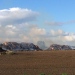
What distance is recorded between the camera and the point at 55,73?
29281 millimetres

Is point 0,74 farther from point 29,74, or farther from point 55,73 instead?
point 55,73

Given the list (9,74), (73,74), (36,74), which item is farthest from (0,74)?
(73,74)

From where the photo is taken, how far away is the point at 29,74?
28.3 meters

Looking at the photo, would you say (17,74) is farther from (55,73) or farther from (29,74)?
(55,73)

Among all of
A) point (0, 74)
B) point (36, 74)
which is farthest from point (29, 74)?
point (0, 74)

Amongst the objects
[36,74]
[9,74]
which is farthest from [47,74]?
[9,74]

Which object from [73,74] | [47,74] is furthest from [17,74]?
[73,74]

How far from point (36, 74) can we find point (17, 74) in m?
1.54

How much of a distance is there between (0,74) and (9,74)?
734 mm

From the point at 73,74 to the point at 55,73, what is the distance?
160 cm

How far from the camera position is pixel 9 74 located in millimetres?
28781

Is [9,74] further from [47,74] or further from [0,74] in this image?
[47,74]

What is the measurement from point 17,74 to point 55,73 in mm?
3185

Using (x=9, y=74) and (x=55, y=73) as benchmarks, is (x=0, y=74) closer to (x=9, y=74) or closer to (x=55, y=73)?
(x=9, y=74)
